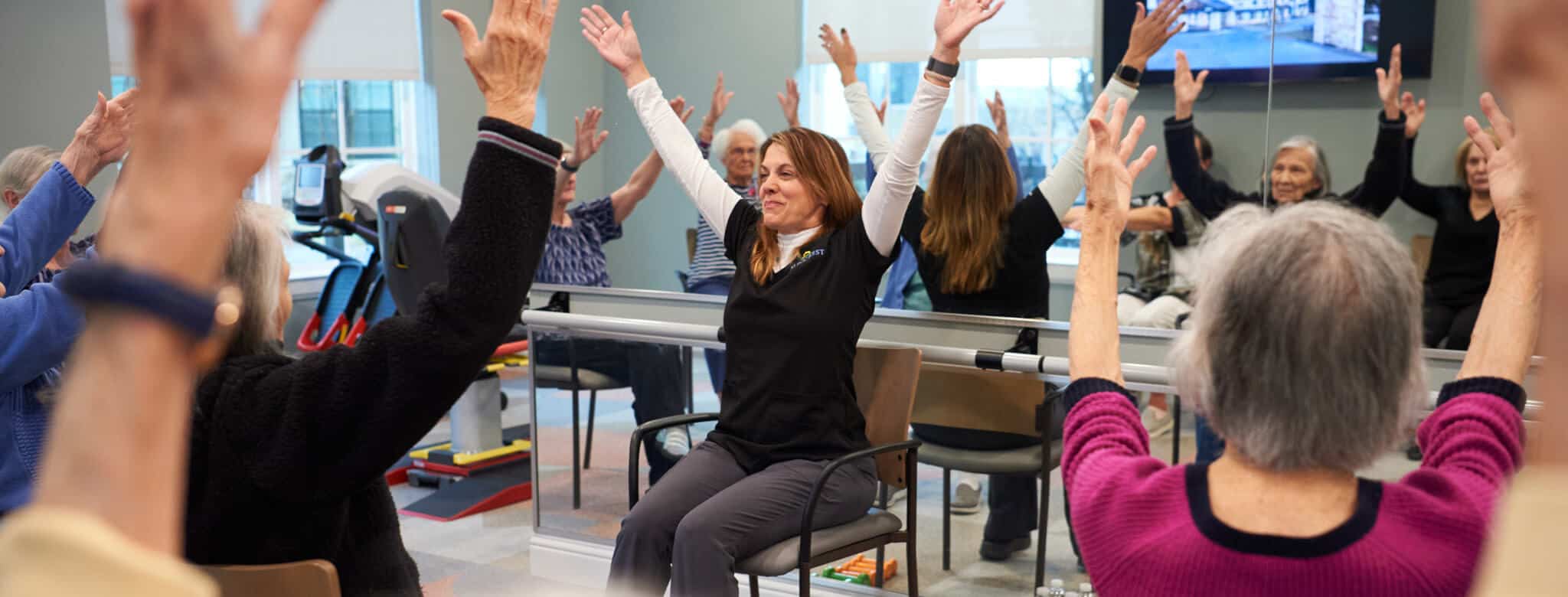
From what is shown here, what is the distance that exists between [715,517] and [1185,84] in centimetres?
167

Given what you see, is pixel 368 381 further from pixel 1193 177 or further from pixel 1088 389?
pixel 1193 177

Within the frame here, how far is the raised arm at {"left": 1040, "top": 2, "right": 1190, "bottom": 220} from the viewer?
3143 millimetres

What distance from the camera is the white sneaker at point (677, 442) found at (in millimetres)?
3463

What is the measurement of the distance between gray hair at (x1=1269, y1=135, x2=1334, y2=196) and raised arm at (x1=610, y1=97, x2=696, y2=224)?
188 centimetres

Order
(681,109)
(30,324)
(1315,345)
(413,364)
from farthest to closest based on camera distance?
(681,109), (30,324), (1315,345), (413,364)

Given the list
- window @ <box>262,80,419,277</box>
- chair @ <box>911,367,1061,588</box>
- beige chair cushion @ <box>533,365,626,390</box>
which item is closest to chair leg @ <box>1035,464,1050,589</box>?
chair @ <box>911,367,1061,588</box>

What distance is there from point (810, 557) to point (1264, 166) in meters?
1.57

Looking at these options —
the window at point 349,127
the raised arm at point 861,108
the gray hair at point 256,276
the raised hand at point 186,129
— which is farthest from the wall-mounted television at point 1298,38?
the window at point 349,127

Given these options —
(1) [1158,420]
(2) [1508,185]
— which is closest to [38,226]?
(2) [1508,185]

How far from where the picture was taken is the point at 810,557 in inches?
103

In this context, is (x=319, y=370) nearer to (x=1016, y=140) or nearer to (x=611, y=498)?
(x=611, y=498)

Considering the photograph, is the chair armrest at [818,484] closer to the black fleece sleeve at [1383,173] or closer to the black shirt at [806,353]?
the black shirt at [806,353]

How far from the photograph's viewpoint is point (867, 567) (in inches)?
131

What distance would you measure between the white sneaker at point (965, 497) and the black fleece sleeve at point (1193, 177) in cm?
94
